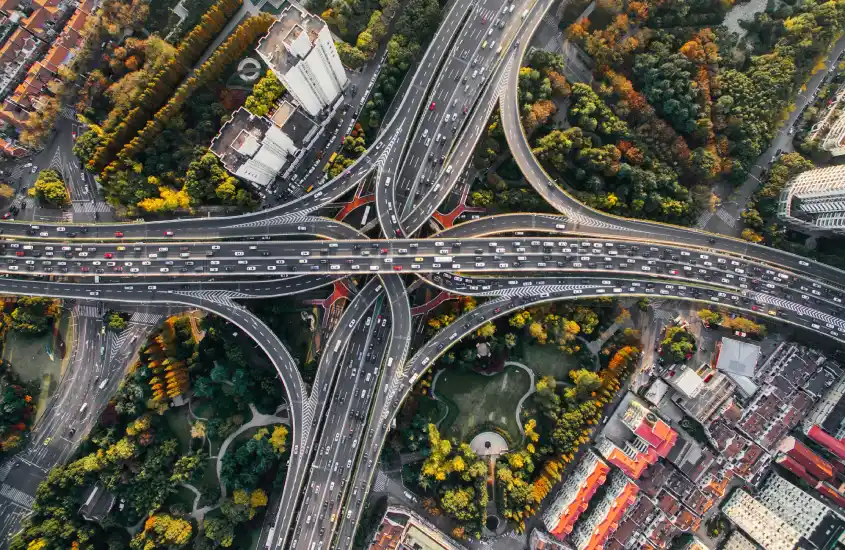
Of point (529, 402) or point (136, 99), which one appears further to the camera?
point (529, 402)

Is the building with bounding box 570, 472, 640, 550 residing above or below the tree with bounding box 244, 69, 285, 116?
below

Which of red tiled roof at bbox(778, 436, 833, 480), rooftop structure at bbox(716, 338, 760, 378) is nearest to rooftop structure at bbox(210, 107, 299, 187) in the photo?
rooftop structure at bbox(716, 338, 760, 378)

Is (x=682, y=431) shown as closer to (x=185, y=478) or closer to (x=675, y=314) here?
(x=675, y=314)

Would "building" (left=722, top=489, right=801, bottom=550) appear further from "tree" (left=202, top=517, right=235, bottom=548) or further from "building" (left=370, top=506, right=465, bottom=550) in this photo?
"tree" (left=202, top=517, right=235, bottom=548)

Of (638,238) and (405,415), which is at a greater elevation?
(638,238)

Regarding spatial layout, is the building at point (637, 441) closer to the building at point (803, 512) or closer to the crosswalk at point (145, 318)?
the building at point (803, 512)

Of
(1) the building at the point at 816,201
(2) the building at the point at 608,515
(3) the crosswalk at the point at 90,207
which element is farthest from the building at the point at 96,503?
(1) the building at the point at 816,201

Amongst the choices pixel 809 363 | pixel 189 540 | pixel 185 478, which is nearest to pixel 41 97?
pixel 185 478

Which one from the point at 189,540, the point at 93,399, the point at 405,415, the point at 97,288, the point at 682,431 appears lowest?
the point at 189,540
